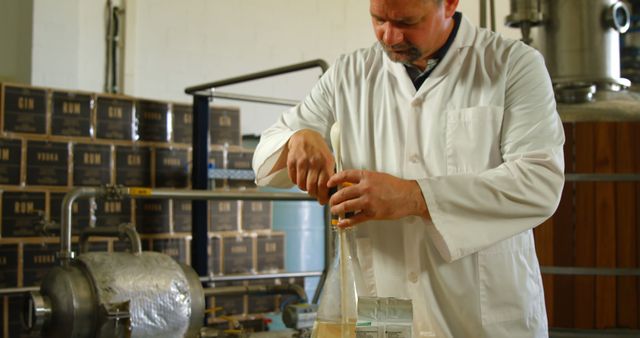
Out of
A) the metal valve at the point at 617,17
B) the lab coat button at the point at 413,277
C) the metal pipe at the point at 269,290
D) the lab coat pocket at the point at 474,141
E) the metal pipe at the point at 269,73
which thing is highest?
the metal valve at the point at 617,17

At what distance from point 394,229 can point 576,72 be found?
6.32 feet

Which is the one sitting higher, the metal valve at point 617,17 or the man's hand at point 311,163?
the metal valve at point 617,17

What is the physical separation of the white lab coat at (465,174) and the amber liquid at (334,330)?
0.23 metres

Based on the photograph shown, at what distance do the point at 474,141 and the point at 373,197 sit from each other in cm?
33

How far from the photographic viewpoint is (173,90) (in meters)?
4.66

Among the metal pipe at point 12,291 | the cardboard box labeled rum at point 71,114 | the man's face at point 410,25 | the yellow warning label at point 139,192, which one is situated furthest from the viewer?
the cardboard box labeled rum at point 71,114

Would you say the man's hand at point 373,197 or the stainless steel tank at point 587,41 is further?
the stainless steel tank at point 587,41

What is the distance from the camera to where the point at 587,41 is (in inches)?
116

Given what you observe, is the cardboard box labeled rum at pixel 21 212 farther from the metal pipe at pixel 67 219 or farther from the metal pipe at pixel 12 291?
the metal pipe at pixel 67 219

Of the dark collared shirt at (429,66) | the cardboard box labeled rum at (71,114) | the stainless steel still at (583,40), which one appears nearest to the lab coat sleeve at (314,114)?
the dark collared shirt at (429,66)

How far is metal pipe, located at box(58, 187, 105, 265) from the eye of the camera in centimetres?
247

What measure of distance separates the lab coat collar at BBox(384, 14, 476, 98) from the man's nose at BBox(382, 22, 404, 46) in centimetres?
13

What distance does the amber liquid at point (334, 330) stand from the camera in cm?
96

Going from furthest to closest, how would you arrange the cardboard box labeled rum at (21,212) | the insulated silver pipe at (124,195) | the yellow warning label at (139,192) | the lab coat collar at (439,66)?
1. the cardboard box labeled rum at (21,212)
2. the yellow warning label at (139,192)
3. the insulated silver pipe at (124,195)
4. the lab coat collar at (439,66)
